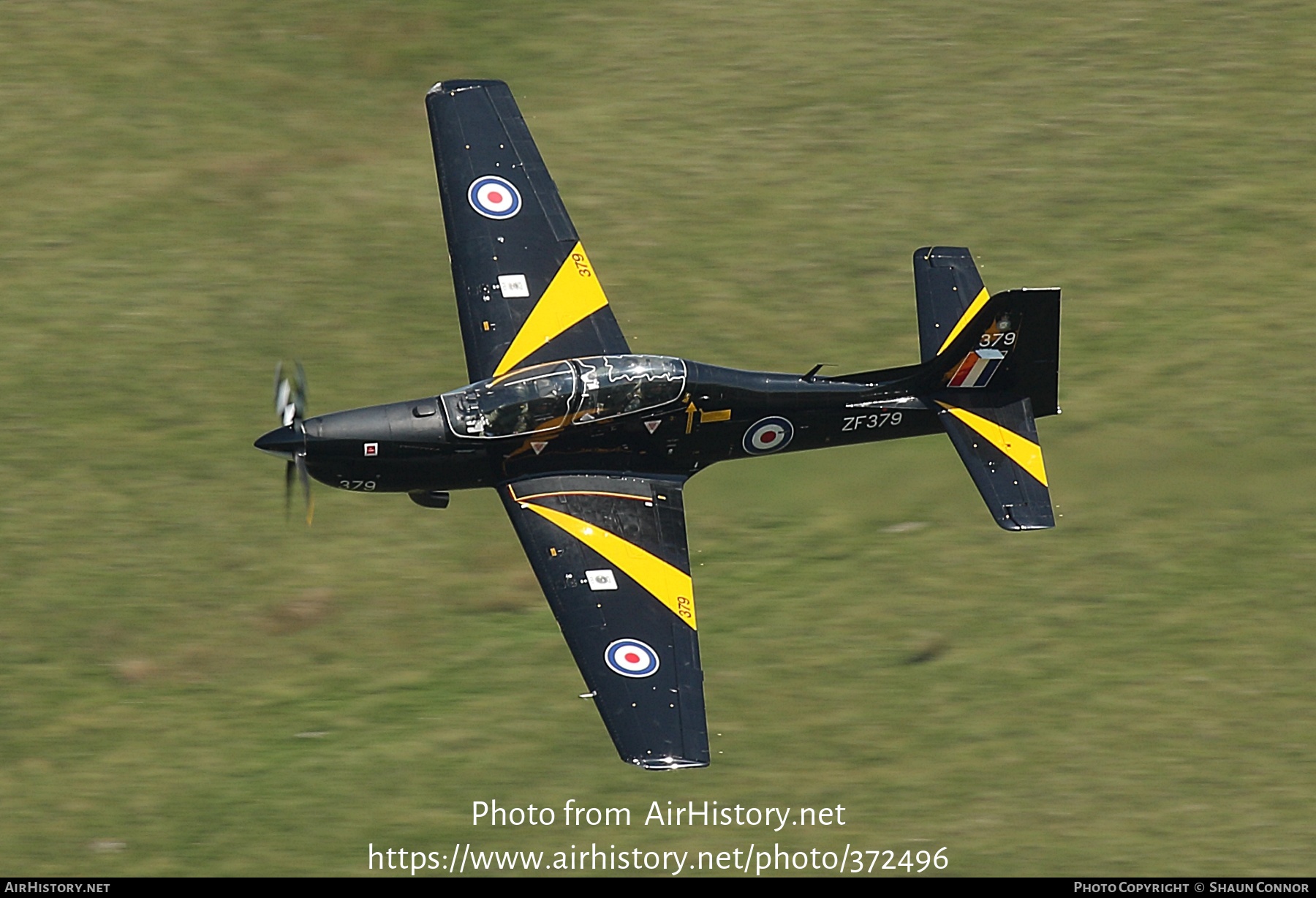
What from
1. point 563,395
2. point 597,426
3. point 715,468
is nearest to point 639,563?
point 597,426

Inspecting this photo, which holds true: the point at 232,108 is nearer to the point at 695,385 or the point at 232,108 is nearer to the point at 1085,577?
the point at 695,385

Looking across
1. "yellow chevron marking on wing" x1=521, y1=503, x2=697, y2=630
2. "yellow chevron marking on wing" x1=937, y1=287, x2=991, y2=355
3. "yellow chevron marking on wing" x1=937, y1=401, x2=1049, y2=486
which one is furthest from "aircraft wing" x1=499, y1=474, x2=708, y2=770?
"yellow chevron marking on wing" x1=937, y1=287, x2=991, y2=355

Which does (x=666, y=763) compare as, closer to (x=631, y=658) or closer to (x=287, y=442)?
(x=631, y=658)

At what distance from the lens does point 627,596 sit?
2228cm

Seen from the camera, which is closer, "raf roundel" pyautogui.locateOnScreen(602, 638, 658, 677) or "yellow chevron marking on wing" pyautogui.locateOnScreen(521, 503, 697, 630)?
"raf roundel" pyautogui.locateOnScreen(602, 638, 658, 677)

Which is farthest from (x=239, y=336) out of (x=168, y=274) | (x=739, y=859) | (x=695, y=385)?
(x=739, y=859)

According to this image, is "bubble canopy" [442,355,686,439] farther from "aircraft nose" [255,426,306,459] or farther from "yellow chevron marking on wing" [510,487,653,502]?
"aircraft nose" [255,426,306,459]

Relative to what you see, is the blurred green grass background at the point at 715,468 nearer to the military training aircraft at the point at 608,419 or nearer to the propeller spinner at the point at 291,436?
the military training aircraft at the point at 608,419

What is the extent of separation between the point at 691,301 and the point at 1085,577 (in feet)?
25.3

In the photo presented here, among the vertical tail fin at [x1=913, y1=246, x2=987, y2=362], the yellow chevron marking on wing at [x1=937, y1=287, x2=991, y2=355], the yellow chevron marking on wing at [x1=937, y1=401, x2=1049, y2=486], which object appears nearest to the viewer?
the yellow chevron marking on wing at [x1=937, y1=401, x2=1049, y2=486]

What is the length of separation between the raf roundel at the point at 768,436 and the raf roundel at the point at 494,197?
474cm

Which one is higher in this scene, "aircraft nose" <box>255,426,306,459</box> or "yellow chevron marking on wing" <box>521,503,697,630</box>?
"aircraft nose" <box>255,426,306,459</box>

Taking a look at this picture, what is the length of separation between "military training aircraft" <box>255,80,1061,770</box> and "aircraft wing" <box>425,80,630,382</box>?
0.09ft

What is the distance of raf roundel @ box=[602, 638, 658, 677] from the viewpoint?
21.4m
